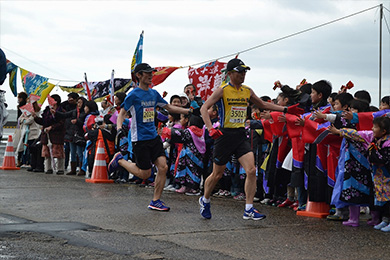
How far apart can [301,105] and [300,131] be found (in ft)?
1.76

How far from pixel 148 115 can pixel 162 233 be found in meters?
2.55

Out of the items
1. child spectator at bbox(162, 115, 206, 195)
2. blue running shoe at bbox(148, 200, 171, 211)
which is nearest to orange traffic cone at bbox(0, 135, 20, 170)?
child spectator at bbox(162, 115, 206, 195)

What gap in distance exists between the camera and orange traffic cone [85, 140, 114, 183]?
12711 millimetres

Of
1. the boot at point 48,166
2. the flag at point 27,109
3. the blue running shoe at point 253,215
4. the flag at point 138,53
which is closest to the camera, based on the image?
the blue running shoe at point 253,215

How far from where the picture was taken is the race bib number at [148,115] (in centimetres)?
830

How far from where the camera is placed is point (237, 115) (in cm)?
754

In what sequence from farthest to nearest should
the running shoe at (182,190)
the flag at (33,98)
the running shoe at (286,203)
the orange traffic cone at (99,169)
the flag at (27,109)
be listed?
the flag at (33,98) → the flag at (27,109) → the orange traffic cone at (99,169) → the running shoe at (182,190) → the running shoe at (286,203)

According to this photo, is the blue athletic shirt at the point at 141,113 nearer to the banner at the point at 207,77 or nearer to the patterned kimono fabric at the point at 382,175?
the patterned kimono fabric at the point at 382,175

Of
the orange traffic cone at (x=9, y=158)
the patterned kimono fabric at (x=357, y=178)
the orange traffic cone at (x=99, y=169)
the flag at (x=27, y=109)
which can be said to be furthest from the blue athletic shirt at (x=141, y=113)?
the orange traffic cone at (x=9, y=158)

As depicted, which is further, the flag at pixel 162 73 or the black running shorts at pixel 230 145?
the flag at pixel 162 73

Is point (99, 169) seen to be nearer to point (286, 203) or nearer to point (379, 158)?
point (286, 203)

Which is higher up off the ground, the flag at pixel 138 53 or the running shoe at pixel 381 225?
the flag at pixel 138 53

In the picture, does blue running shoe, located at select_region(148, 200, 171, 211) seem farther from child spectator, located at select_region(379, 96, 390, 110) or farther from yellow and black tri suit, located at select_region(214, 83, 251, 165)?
child spectator, located at select_region(379, 96, 390, 110)

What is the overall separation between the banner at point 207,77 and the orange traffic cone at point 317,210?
5.83m
